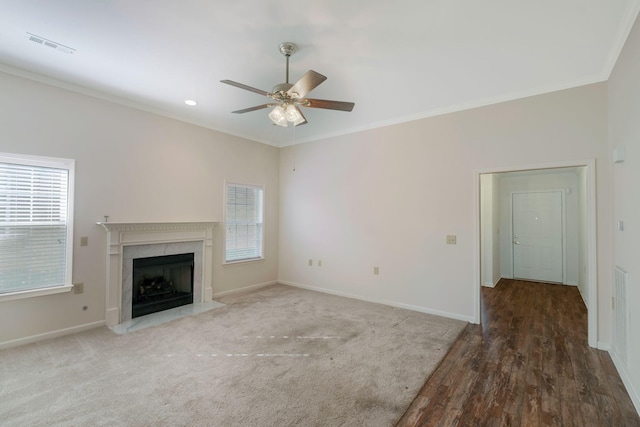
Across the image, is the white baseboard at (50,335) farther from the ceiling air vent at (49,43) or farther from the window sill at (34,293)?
the ceiling air vent at (49,43)

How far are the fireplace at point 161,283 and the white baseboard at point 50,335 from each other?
454 mm

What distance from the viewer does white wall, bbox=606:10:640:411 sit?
2211 mm

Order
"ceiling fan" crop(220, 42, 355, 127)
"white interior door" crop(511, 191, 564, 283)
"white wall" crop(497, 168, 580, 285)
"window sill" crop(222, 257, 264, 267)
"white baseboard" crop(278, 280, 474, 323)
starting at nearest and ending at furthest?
"ceiling fan" crop(220, 42, 355, 127)
"white baseboard" crop(278, 280, 474, 323)
"window sill" crop(222, 257, 264, 267)
"white wall" crop(497, 168, 580, 285)
"white interior door" crop(511, 191, 564, 283)

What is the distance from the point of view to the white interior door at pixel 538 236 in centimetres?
623

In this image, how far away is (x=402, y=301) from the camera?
449 cm

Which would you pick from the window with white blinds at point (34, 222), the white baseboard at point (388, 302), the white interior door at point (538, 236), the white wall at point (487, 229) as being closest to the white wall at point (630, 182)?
the white baseboard at point (388, 302)

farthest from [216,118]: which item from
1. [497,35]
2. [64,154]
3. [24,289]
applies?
[497,35]

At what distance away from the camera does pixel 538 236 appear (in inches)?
253

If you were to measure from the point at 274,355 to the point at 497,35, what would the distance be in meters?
3.58

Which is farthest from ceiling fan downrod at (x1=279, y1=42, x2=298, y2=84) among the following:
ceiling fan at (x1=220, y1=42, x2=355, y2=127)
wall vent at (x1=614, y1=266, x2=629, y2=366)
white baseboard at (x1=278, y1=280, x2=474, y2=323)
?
white baseboard at (x1=278, y1=280, x2=474, y2=323)

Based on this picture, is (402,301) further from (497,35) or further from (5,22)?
(5,22)

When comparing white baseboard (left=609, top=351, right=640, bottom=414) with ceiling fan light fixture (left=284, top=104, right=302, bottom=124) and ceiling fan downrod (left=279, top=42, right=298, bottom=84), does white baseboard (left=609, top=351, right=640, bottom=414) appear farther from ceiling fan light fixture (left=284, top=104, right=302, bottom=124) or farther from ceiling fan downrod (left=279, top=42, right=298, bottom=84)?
ceiling fan downrod (left=279, top=42, right=298, bottom=84)

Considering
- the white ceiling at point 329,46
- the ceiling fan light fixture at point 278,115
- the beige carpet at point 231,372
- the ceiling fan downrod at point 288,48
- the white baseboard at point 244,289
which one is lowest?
the beige carpet at point 231,372

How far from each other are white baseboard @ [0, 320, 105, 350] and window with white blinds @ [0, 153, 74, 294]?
1.77 ft
